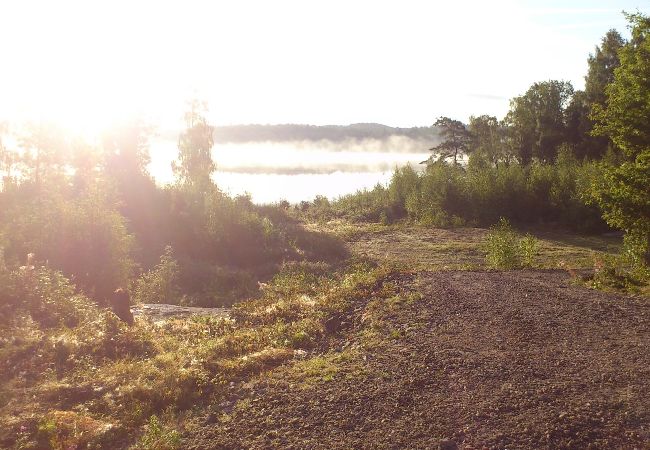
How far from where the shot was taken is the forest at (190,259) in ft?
30.9

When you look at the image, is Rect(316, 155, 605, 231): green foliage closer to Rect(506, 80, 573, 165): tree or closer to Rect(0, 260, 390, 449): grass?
Rect(506, 80, 573, 165): tree

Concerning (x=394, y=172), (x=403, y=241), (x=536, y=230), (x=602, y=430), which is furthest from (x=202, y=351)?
(x=394, y=172)

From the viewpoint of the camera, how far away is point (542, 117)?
48906 mm

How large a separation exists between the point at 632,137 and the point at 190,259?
2216 cm

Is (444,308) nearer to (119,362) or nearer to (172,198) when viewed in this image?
(119,362)

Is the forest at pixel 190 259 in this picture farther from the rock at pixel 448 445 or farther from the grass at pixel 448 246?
the rock at pixel 448 445

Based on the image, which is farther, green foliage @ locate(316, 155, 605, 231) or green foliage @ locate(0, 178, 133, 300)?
green foliage @ locate(316, 155, 605, 231)

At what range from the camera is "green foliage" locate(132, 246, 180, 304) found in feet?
75.2

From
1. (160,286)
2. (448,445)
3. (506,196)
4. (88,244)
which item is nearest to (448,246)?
(506,196)

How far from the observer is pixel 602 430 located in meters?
7.09

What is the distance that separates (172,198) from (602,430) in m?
32.4

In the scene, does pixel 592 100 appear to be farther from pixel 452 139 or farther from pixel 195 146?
pixel 195 146

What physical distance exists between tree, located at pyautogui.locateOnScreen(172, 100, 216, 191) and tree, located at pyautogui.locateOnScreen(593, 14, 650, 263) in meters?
35.7

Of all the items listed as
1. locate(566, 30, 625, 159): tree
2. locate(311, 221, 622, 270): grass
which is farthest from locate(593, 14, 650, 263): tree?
locate(566, 30, 625, 159): tree
